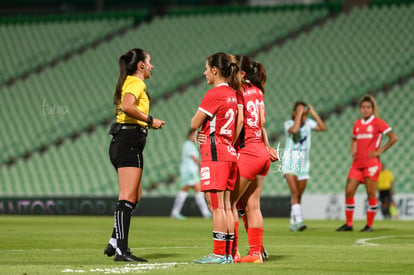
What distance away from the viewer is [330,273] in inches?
295

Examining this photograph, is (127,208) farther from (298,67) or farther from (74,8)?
(74,8)

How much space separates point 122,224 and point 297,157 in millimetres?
7104

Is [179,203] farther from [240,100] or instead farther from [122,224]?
[240,100]

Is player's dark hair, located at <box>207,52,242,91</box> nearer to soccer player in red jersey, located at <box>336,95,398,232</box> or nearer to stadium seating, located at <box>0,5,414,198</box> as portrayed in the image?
soccer player in red jersey, located at <box>336,95,398,232</box>

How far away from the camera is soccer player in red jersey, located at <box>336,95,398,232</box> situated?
15359mm

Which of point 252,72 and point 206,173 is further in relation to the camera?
point 252,72

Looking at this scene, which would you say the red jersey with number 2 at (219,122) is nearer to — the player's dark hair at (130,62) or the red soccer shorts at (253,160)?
the red soccer shorts at (253,160)

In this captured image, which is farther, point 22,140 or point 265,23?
point 265,23

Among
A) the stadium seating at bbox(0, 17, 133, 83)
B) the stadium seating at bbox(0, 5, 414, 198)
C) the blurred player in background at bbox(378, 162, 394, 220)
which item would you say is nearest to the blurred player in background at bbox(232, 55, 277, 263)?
the blurred player in background at bbox(378, 162, 394, 220)

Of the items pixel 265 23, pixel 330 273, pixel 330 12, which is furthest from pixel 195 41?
pixel 330 273

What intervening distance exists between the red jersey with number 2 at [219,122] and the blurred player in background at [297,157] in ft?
21.8

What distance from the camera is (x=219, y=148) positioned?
8289 mm

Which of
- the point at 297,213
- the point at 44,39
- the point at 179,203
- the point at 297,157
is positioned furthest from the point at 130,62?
the point at 44,39

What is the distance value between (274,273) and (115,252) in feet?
7.78
